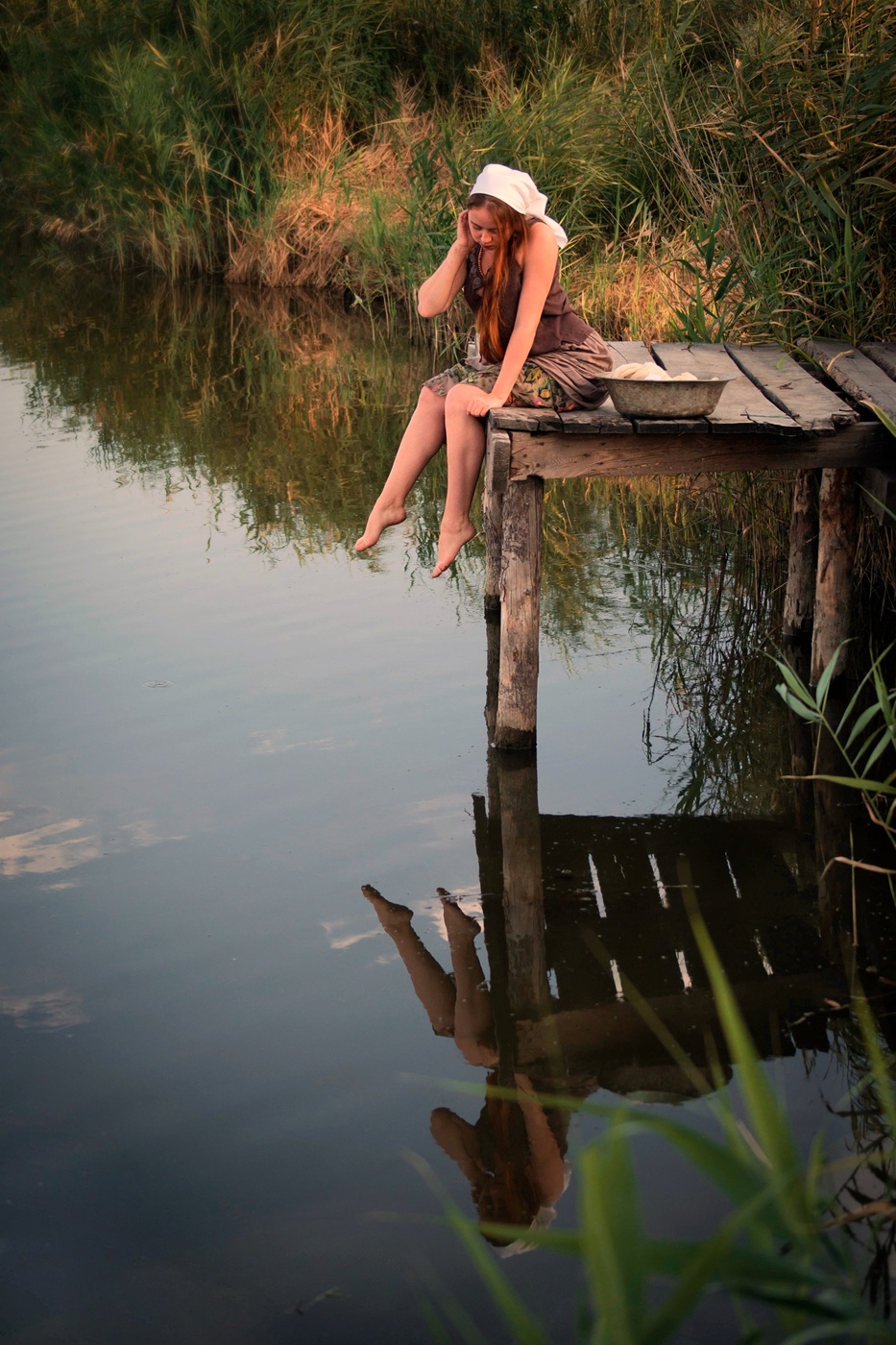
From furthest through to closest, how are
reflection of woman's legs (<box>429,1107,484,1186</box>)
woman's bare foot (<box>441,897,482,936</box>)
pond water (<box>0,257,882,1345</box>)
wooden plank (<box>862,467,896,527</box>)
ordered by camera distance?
wooden plank (<box>862,467,896,527</box>), woman's bare foot (<box>441,897,482,936</box>), reflection of woman's legs (<box>429,1107,484,1186</box>), pond water (<box>0,257,882,1345</box>)

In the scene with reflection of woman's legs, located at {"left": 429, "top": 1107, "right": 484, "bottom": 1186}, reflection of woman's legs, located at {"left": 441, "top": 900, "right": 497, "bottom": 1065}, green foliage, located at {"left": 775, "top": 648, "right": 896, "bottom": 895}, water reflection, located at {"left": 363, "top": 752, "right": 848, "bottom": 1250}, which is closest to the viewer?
reflection of woman's legs, located at {"left": 429, "top": 1107, "right": 484, "bottom": 1186}

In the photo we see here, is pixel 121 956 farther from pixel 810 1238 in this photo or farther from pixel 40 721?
pixel 810 1238

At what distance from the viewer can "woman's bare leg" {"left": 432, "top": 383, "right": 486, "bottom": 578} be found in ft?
12.9

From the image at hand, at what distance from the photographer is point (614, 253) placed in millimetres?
7652

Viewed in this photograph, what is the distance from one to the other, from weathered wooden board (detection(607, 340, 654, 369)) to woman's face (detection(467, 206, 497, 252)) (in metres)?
0.58

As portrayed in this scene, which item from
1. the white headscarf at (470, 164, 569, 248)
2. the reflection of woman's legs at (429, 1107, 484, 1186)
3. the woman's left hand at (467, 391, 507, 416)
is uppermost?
the white headscarf at (470, 164, 569, 248)

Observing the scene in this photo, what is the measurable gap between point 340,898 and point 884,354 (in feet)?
8.19

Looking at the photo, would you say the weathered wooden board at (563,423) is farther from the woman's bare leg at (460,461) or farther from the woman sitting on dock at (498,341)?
the woman's bare leg at (460,461)

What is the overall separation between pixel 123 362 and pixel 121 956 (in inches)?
292

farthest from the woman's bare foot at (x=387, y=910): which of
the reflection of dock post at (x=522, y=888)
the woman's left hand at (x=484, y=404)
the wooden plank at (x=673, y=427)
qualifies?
the woman's left hand at (x=484, y=404)

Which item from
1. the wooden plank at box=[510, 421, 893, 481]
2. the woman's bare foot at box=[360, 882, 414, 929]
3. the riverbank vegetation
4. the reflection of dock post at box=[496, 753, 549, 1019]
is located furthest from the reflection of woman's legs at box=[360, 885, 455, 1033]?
the riverbank vegetation

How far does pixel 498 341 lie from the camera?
4027mm

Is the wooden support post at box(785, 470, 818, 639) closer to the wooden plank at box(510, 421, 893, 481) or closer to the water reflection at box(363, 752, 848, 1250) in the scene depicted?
the wooden plank at box(510, 421, 893, 481)

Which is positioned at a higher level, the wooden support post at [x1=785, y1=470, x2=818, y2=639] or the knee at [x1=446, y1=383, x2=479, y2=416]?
the knee at [x1=446, y1=383, x2=479, y2=416]
